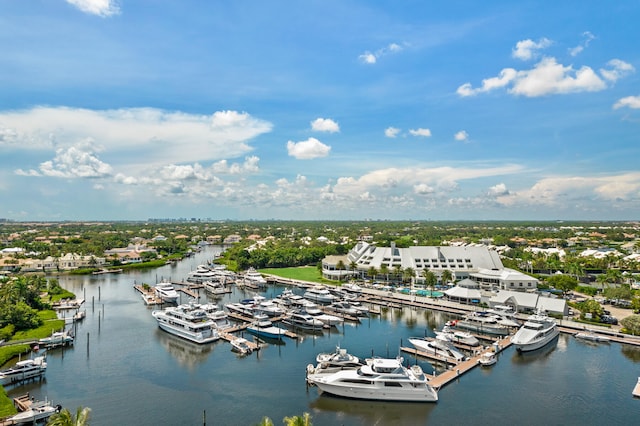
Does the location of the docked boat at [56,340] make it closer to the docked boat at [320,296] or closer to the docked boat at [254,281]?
the docked boat at [320,296]

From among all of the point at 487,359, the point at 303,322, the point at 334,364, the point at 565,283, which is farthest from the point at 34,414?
the point at 565,283

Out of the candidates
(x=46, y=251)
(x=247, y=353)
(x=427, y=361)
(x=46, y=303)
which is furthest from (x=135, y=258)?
(x=427, y=361)

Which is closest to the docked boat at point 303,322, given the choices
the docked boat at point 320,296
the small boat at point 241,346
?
the docked boat at point 320,296

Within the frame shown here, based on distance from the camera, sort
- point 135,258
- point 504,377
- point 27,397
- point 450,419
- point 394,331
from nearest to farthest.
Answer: point 450,419, point 27,397, point 504,377, point 394,331, point 135,258

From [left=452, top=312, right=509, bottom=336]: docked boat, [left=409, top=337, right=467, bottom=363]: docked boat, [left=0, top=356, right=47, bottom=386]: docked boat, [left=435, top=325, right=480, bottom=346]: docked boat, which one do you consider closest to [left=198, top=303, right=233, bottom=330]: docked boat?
[left=0, top=356, right=47, bottom=386]: docked boat

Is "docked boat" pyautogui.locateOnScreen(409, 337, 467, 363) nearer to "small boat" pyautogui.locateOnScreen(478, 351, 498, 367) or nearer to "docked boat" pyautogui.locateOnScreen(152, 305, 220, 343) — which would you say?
"small boat" pyautogui.locateOnScreen(478, 351, 498, 367)

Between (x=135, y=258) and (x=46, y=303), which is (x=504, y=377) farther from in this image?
(x=135, y=258)

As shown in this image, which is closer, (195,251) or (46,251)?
(46,251)
